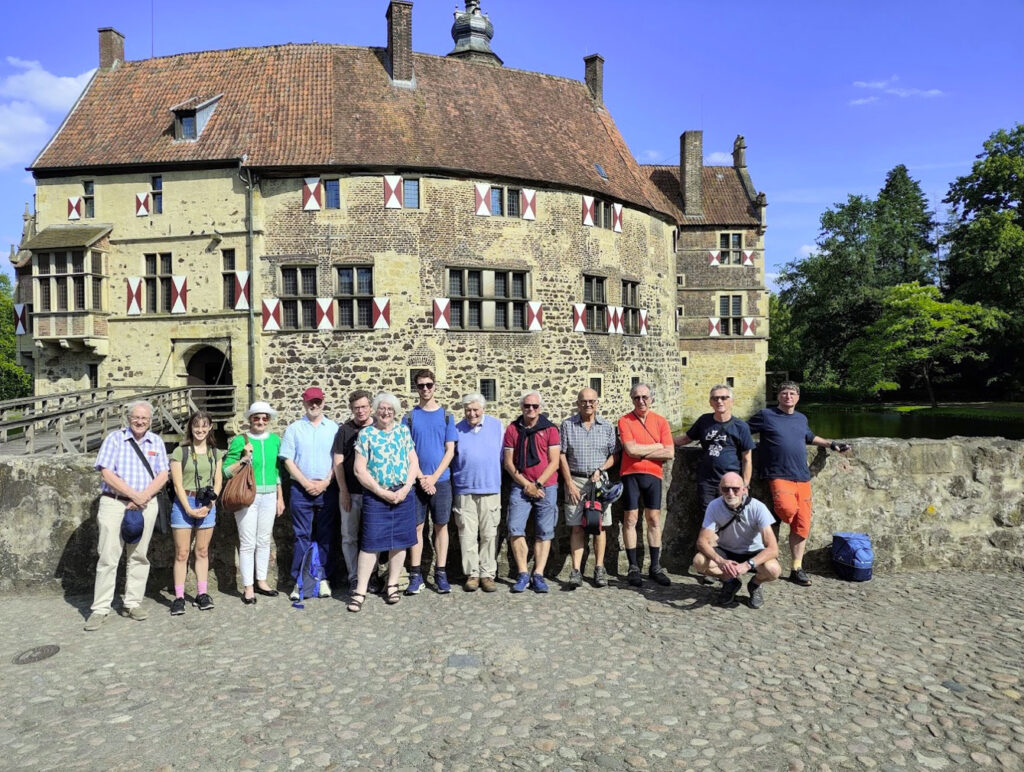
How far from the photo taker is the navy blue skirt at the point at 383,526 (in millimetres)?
5637

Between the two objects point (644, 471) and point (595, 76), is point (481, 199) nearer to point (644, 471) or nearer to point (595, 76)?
point (595, 76)

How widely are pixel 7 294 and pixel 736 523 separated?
59.0m

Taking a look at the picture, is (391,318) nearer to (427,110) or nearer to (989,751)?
(427,110)

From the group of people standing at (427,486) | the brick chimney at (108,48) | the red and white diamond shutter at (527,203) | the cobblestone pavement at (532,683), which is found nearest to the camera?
the cobblestone pavement at (532,683)

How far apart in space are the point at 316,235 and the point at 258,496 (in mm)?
15681

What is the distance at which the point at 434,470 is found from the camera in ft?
19.5

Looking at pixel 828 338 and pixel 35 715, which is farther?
pixel 828 338

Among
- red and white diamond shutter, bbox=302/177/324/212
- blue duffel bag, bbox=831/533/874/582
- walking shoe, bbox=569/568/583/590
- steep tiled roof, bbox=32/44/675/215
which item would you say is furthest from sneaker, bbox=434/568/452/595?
red and white diamond shutter, bbox=302/177/324/212

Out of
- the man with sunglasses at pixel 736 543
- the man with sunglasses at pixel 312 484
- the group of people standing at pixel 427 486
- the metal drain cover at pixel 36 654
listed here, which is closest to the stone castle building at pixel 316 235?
the man with sunglasses at pixel 312 484

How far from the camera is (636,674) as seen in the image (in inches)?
165

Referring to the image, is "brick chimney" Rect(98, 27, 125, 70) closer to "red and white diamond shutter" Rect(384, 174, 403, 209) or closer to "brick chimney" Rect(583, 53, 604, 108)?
"red and white diamond shutter" Rect(384, 174, 403, 209)

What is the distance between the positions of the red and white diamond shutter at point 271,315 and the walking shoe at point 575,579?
634 inches

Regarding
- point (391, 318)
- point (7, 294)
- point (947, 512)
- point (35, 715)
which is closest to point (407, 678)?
point (35, 715)

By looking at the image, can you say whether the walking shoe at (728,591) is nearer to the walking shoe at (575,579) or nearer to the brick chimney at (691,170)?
the walking shoe at (575,579)
